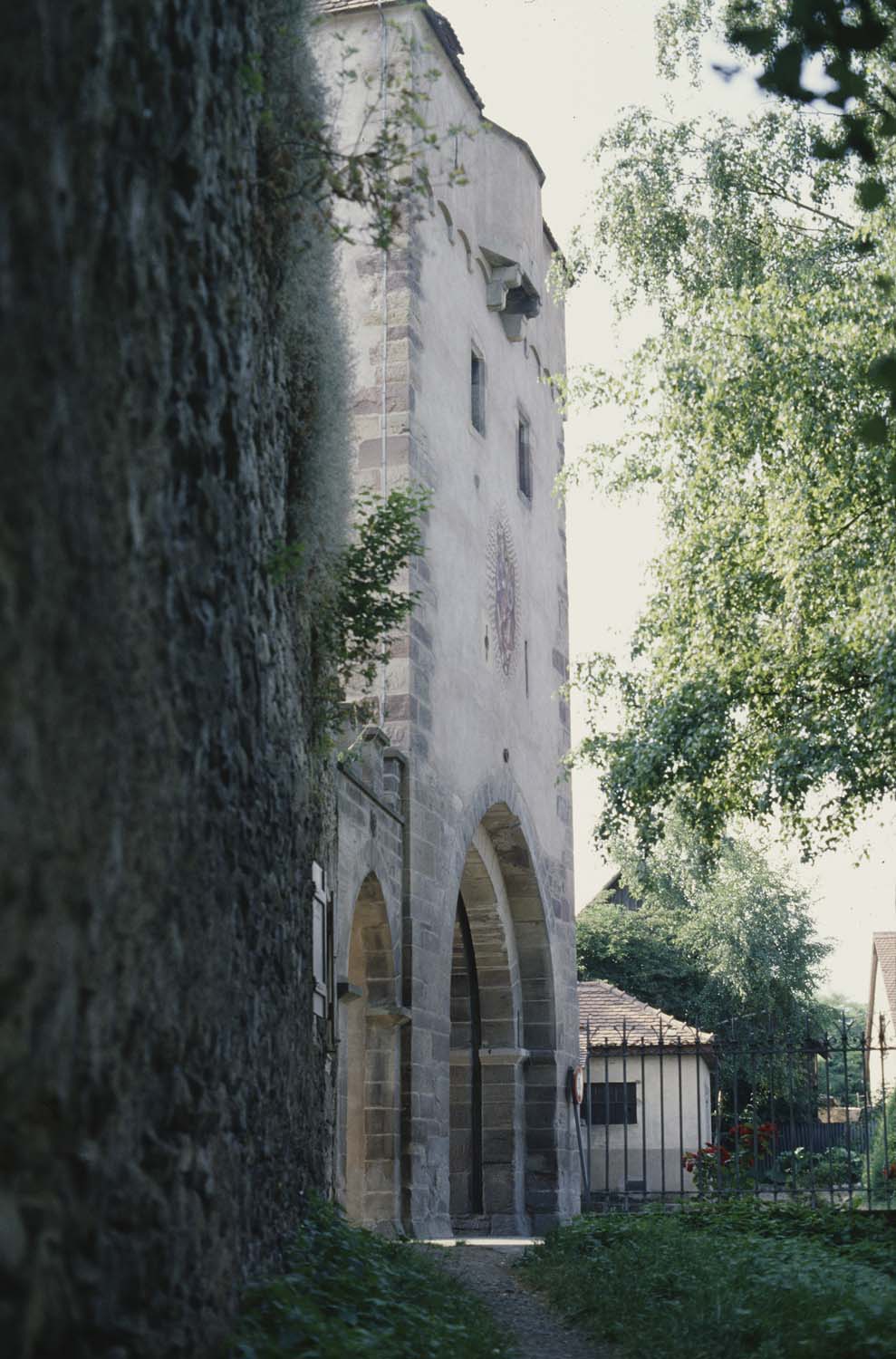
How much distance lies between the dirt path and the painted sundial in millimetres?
6617

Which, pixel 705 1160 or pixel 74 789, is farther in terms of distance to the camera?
pixel 705 1160

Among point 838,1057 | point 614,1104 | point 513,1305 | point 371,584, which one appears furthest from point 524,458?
point 838,1057

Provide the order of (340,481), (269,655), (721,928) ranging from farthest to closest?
1. (721,928)
2. (340,481)
3. (269,655)

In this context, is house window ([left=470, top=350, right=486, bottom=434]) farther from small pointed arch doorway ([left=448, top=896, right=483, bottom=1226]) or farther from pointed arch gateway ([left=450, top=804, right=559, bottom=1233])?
small pointed arch doorway ([left=448, top=896, right=483, bottom=1226])

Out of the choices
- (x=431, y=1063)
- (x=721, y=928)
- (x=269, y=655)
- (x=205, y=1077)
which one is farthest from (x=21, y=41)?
(x=721, y=928)

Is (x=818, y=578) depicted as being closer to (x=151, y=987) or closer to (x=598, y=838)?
(x=598, y=838)

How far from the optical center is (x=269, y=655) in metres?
5.80

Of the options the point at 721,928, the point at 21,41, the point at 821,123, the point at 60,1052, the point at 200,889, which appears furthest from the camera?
the point at 721,928

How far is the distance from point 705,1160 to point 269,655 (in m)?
11.3

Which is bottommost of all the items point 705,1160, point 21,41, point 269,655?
point 705,1160

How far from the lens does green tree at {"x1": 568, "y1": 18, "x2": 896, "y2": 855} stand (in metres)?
12.1

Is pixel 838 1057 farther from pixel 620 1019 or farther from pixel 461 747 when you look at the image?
pixel 461 747

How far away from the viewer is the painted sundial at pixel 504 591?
16.7 meters

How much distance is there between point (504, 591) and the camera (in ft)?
56.4
